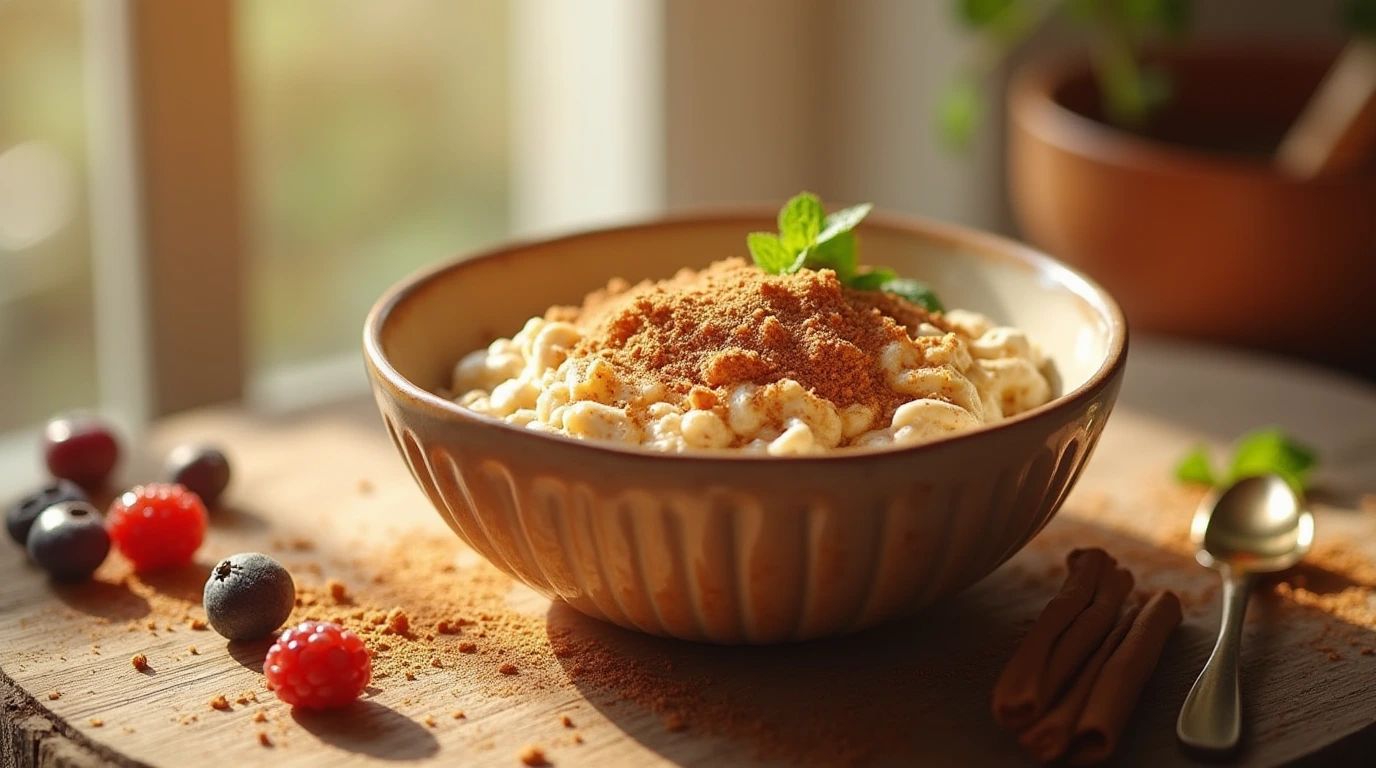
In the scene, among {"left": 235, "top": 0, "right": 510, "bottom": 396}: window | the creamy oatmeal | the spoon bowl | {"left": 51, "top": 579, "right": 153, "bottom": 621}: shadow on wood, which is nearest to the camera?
the creamy oatmeal

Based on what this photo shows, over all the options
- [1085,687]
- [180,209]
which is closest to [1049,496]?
[1085,687]

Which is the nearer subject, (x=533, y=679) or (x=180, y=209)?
(x=533, y=679)

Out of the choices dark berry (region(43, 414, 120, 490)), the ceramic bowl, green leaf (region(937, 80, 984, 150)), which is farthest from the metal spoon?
dark berry (region(43, 414, 120, 490))

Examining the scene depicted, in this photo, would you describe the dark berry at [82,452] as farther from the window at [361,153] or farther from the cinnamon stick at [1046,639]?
the cinnamon stick at [1046,639]

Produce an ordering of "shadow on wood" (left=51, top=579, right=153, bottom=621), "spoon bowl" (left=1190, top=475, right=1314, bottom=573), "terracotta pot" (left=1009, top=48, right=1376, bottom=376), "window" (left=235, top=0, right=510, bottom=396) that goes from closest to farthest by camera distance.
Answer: "shadow on wood" (left=51, top=579, right=153, bottom=621), "spoon bowl" (left=1190, top=475, right=1314, bottom=573), "terracotta pot" (left=1009, top=48, right=1376, bottom=376), "window" (left=235, top=0, right=510, bottom=396)

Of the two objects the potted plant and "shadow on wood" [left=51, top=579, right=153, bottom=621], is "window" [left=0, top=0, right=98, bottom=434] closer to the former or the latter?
"shadow on wood" [left=51, top=579, right=153, bottom=621]

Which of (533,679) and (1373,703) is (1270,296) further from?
(533,679)

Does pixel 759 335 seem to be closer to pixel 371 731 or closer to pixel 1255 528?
pixel 371 731
